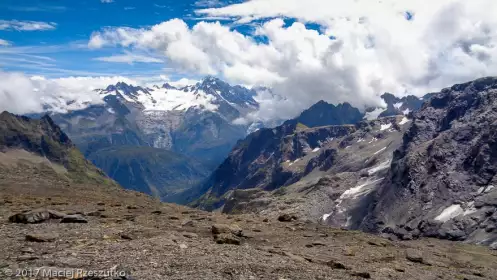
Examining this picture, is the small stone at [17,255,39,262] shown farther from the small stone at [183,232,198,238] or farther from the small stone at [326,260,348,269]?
the small stone at [326,260,348,269]

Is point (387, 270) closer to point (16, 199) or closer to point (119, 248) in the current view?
point (119, 248)

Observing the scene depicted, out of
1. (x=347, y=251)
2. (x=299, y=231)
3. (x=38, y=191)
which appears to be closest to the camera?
(x=347, y=251)

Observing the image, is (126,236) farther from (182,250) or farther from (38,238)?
(38,238)

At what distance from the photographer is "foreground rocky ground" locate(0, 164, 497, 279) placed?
27.5 metres

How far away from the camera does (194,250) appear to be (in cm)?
3275

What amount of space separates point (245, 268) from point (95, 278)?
10598 millimetres

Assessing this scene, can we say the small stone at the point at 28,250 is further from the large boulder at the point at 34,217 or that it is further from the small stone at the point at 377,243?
the small stone at the point at 377,243

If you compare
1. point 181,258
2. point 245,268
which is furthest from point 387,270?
point 181,258

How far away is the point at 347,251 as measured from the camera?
40.9 metres

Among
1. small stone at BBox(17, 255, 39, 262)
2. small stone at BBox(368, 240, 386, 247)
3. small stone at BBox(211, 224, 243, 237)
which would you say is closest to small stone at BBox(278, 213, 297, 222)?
small stone at BBox(368, 240, 386, 247)

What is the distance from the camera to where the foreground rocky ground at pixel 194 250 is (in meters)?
27.5

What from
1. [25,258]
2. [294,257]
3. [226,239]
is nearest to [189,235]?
[226,239]

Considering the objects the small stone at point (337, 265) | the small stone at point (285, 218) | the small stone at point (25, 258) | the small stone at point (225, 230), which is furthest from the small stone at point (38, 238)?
the small stone at point (285, 218)

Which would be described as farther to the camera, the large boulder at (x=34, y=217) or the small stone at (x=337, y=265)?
the large boulder at (x=34, y=217)
